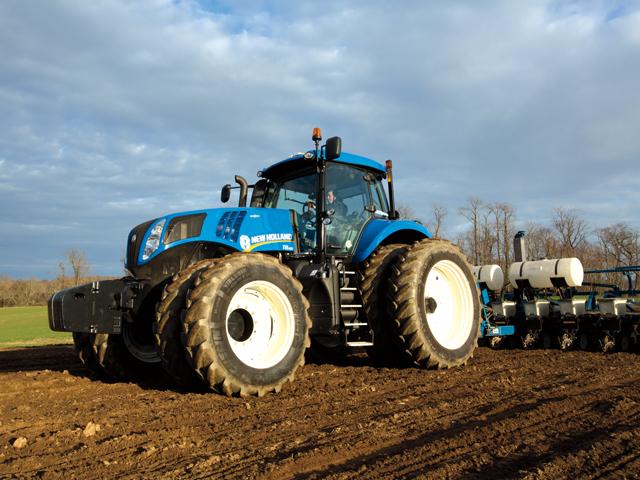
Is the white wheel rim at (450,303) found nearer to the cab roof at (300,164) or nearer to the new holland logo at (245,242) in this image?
the cab roof at (300,164)

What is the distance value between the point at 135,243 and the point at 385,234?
9.09 ft

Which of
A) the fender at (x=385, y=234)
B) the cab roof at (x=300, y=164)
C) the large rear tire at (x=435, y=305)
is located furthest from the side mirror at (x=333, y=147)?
the large rear tire at (x=435, y=305)

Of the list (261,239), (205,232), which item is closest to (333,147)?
(261,239)

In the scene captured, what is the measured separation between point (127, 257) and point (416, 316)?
3.07m

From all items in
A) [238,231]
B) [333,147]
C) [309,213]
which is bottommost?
[238,231]

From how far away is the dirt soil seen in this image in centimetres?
274

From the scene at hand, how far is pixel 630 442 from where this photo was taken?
3045mm

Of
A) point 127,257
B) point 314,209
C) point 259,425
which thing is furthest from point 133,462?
point 314,209

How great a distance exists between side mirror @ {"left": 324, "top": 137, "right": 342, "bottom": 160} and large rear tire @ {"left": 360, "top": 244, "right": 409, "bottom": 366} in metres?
1.26

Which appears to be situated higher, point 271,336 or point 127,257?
point 127,257

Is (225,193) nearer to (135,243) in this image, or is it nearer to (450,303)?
(135,243)

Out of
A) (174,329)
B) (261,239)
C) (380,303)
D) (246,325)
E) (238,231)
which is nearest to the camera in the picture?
(174,329)

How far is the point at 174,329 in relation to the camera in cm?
439

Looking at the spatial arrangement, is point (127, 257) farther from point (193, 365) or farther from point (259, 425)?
point (259, 425)
